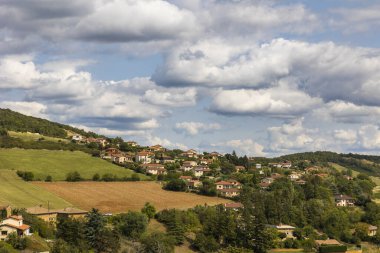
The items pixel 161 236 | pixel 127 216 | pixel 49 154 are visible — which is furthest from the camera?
pixel 49 154

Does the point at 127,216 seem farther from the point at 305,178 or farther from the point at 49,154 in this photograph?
the point at 305,178

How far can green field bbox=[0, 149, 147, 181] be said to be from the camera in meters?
118

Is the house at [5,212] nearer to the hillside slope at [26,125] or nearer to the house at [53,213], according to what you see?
the house at [53,213]

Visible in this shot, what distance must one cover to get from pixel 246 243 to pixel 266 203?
19363 millimetres

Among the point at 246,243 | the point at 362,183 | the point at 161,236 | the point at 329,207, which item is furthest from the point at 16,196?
the point at 362,183

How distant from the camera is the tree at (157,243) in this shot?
72.1 m

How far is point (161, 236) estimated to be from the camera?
77.6m

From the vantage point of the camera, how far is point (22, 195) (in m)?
95.3

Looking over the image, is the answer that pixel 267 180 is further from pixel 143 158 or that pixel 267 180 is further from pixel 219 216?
pixel 219 216

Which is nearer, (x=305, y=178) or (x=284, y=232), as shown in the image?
(x=284, y=232)

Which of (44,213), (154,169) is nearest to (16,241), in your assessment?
(44,213)

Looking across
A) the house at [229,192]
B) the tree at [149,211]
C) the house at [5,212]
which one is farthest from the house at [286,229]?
the house at [5,212]

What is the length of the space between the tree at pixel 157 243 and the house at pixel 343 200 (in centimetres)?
6188

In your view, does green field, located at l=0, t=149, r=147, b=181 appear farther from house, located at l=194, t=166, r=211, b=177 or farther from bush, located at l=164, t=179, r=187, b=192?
house, located at l=194, t=166, r=211, b=177
